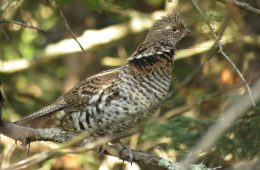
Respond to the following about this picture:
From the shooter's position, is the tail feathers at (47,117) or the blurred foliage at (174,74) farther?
the blurred foliage at (174,74)

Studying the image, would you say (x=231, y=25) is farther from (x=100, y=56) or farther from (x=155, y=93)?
(x=155, y=93)

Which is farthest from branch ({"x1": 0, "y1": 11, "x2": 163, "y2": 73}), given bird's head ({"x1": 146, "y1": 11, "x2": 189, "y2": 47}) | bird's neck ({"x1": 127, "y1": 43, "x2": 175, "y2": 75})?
bird's neck ({"x1": 127, "y1": 43, "x2": 175, "y2": 75})

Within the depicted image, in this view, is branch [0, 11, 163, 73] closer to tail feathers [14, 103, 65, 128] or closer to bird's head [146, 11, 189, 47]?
bird's head [146, 11, 189, 47]

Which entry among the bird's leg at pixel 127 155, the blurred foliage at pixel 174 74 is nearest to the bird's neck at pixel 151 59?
the blurred foliage at pixel 174 74

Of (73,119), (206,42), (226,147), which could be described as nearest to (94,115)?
(73,119)

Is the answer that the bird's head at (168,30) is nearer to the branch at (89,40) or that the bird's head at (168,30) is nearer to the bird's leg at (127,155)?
the bird's leg at (127,155)

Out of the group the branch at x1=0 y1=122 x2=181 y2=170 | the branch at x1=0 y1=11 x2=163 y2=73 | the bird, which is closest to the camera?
the branch at x1=0 y1=122 x2=181 y2=170

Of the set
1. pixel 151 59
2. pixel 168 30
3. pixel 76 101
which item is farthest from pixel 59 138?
pixel 168 30
